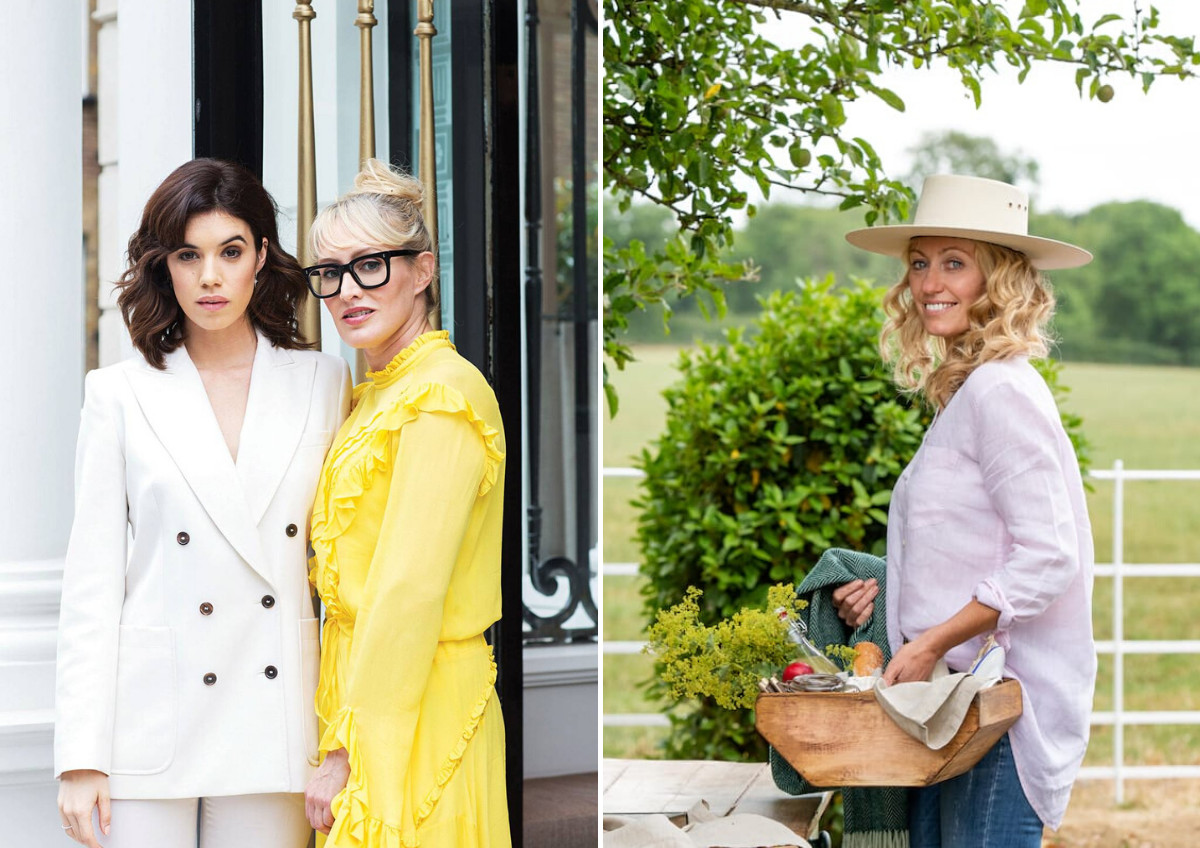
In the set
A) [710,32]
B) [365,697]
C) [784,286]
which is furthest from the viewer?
[784,286]

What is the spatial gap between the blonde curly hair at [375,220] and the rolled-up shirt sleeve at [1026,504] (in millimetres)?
1080

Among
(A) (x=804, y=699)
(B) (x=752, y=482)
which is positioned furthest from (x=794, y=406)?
(A) (x=804, y=699)

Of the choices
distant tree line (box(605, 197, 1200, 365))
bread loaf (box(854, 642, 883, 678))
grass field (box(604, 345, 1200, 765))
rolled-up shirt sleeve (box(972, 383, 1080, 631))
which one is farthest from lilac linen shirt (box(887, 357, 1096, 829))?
distant tree line (box(605, 197, 1200, 365))

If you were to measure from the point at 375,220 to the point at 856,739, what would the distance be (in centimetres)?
126

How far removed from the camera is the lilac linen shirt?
2.27 m

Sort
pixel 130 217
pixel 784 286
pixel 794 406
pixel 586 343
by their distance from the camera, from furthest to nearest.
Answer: pixel 784 286 < pixel 794 406 < pixel 586 343 < pixel 130 217

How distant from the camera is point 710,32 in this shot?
3.19 metres

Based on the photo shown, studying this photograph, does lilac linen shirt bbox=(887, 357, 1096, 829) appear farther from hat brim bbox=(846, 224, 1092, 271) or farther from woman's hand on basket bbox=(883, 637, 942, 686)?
hat brim bbox=(846, 224, 1092, 271)

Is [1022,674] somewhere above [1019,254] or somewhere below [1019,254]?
below

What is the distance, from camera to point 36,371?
2195 millimetres

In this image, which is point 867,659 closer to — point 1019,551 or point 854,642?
point 854,642

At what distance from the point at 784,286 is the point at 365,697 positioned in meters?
11.0

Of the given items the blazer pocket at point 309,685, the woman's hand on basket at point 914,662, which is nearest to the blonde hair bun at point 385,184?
the blazer pocket at point 309,685

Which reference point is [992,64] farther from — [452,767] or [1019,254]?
[452,767]
